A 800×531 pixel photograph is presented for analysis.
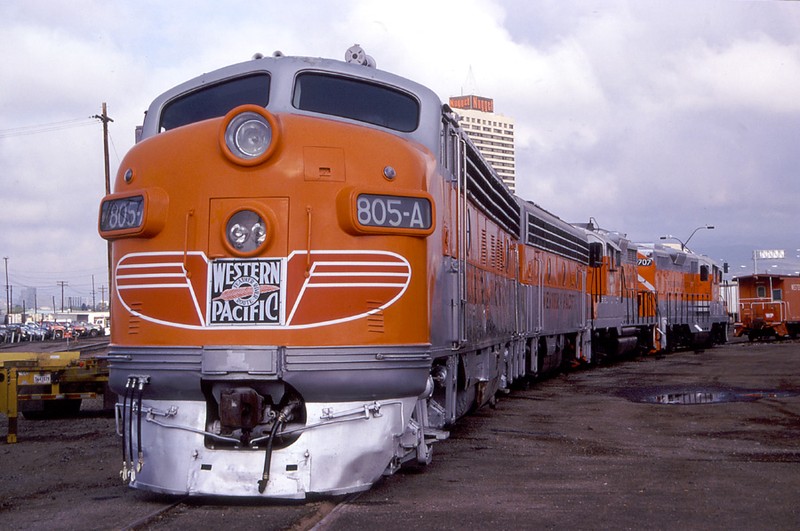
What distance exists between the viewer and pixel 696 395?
53.6 feet

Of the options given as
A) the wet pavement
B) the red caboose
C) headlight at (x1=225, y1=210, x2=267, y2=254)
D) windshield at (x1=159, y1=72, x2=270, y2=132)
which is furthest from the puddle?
the red caboose

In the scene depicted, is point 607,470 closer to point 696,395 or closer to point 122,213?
point 122,213

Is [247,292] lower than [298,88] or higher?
lower

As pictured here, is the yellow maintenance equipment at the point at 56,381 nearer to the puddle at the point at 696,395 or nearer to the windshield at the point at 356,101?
the windshield at the point at 356,101

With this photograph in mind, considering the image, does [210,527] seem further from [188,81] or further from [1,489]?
[188,81]

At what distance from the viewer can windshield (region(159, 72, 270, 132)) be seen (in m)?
7.49

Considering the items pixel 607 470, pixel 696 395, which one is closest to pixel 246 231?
pixel 607 470

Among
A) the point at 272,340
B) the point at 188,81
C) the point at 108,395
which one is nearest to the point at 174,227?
the point at 272,340

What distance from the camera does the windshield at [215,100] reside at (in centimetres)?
749

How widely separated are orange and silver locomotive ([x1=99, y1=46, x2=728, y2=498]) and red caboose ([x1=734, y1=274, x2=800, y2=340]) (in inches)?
1594

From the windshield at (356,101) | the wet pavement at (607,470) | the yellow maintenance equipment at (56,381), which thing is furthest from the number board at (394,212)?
the yellow maintenance equipment at (56,381)

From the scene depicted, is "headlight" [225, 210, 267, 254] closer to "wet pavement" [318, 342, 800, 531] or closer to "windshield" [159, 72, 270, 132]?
"windshield" [159, 72, 270, 132]

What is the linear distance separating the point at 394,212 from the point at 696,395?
11.0 meters

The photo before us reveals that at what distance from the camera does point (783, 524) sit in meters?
6.23
